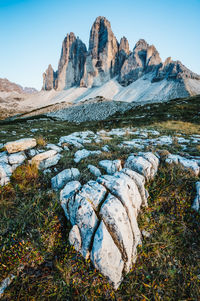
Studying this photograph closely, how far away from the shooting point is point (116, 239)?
2.26 m

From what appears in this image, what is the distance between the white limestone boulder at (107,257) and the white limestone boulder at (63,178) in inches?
65.8

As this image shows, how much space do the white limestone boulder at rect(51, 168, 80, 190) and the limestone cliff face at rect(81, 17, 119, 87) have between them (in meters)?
142

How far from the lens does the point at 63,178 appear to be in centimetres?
356

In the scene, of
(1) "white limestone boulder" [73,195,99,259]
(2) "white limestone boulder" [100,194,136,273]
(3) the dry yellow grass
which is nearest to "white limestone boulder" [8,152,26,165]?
(1) "white limestone boulder" [73,195,99,259]

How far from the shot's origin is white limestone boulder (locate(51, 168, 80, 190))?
134 inches

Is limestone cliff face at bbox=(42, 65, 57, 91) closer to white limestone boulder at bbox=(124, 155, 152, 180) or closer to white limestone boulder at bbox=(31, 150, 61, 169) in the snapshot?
white limestone boulder at bbox=(31, 150, 61, 169)

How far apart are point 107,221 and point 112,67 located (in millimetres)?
155295

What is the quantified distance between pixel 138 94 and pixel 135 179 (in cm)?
10659

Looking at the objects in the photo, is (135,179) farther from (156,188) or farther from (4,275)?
(4,275)

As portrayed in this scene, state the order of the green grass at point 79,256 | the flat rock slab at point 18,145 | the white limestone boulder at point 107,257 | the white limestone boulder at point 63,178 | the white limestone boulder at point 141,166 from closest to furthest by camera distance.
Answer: the green grass at point 79,256 < the white limestone boulder at point 107,257 < the white limestone boulder at point 63,178 < the white limestone boulder at point 141,166 < the flat rock slab at point 18,145

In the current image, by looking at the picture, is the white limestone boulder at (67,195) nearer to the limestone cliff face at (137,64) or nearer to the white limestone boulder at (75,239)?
the white limestone boulder at (75,239)

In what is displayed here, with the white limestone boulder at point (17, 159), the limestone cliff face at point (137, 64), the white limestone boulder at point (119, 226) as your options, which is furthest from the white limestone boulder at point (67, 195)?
the limestone cliff face at point (137, 64)

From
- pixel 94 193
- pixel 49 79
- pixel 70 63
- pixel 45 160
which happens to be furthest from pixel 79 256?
pixel 49 79

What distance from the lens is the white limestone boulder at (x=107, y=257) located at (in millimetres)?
2016
